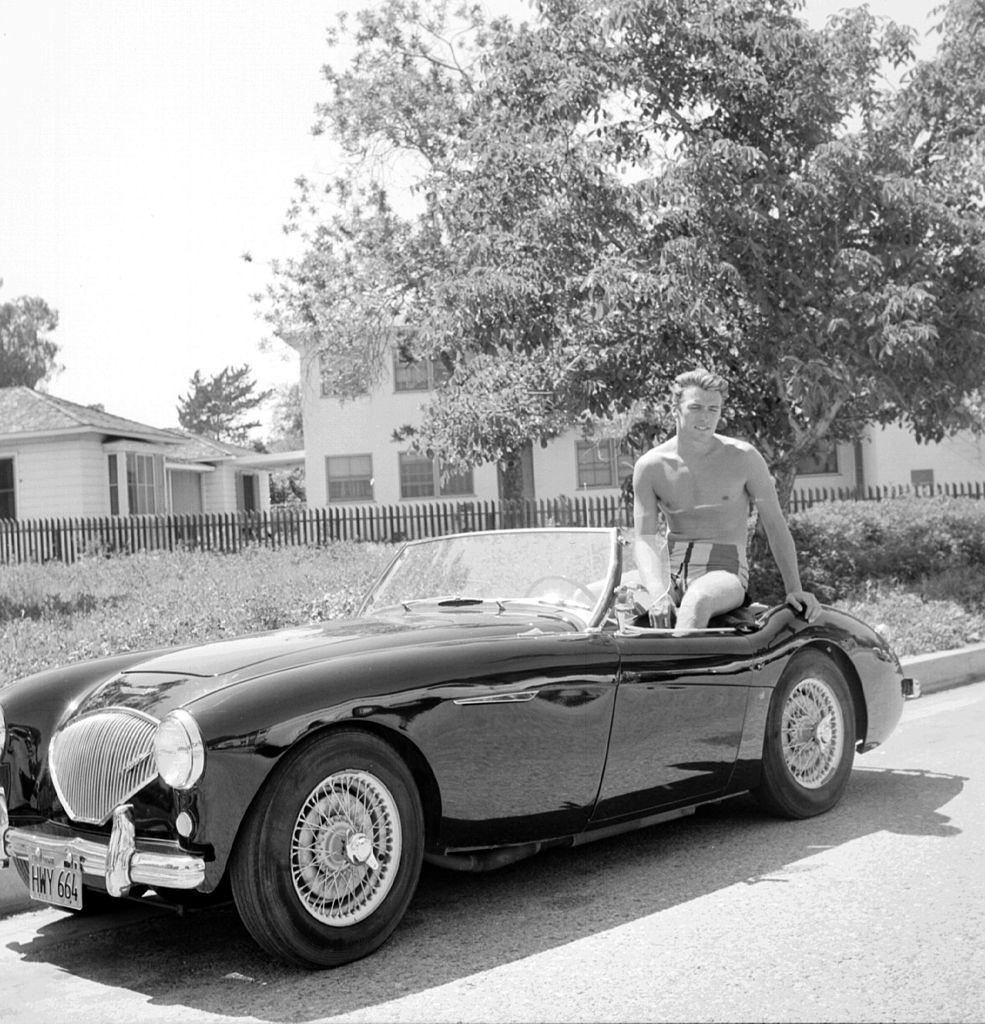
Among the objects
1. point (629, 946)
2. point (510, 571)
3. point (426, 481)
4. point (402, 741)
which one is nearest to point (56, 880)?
Result: point (402, 741)

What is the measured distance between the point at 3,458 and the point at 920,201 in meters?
24.1

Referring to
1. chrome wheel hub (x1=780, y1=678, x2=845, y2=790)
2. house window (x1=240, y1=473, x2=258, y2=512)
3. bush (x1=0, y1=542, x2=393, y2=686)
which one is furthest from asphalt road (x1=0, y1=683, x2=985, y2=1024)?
house window (x1=240, y1=473, x2=258, y2=512)

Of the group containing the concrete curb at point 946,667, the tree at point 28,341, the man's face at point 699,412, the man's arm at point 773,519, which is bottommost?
the concrete curb at point 946,667

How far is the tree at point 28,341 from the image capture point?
2717 inches

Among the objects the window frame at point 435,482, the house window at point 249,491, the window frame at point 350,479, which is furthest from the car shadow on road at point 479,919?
the house window at point 249,491

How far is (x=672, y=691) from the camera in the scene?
5.00 metres

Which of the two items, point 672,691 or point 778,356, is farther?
point 778,356

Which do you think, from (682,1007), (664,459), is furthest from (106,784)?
(664,459)

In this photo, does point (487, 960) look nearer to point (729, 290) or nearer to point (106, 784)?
point (106, 784)

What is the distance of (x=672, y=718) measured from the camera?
16.3 feet

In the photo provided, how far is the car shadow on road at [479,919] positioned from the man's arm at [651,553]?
988 millimetres

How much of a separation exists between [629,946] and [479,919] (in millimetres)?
646

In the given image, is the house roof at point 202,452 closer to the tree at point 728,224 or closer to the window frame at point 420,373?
the window frame at point 420,373

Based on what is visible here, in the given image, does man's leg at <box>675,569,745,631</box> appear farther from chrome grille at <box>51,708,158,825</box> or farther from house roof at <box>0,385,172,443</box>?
house roof at <box>0,385,172,443</box>
